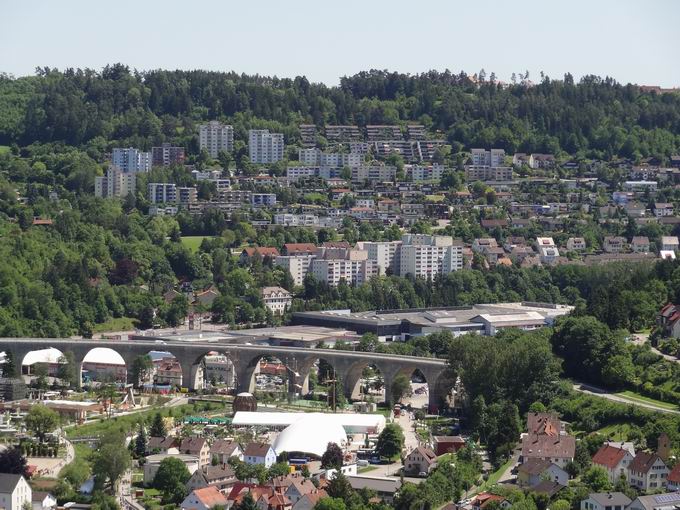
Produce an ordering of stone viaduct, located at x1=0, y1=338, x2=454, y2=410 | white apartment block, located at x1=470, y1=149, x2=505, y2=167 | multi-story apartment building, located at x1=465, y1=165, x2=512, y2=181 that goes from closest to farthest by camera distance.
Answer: stone viaduct, located at x1=0, y1=338, x2=454, y2=410 < multi-story apartment building, located at x1=465, y1=165, x2=512, y2=181 < white apartment block, located at x1=470, y1=149, x2=505, y2=167

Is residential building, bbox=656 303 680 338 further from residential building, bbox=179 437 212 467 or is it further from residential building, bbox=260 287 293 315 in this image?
residential building, bbox=260 287 293 315

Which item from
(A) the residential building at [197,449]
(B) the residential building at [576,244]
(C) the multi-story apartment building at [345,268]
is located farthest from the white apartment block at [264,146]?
(A) the residential building at [197,449]

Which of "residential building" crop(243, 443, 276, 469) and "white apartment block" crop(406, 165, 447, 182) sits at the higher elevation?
"white apartment block" crop(406, 165, 447, 182)

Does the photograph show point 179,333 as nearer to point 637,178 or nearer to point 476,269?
point 476,269

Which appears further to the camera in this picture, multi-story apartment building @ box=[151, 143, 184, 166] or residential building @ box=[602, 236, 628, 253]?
multi-story apartment building @ box=[151, 143, 184, 166]

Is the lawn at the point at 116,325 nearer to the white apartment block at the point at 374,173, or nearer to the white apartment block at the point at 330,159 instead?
the white apartment block at the point at 374,173

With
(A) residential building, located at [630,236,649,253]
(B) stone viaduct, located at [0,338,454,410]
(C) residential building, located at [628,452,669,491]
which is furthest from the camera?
(A) residential building, located at [630,236,649,253]

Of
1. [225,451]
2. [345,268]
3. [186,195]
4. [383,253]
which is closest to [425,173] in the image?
[186,195]

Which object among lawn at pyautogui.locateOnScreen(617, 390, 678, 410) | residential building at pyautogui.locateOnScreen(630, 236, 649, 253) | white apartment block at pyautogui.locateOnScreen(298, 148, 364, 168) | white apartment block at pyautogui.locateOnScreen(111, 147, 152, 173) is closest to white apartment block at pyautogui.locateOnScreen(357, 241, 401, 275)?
residential building at pyautogui.locateOnScreen(630, 236, 649, 253)
